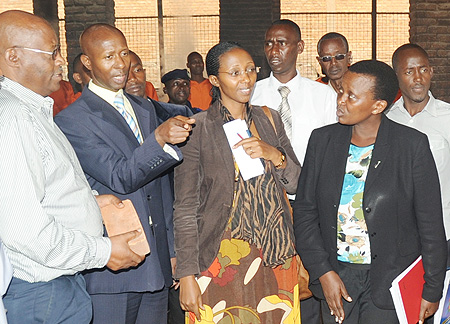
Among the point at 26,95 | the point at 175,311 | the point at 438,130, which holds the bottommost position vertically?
the point at 175,311

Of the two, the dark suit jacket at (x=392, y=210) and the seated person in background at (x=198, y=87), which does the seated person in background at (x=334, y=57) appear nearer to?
the dark suit jacket at (x=392, y=210)

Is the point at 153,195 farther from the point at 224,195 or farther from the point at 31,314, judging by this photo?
the point at 31,314

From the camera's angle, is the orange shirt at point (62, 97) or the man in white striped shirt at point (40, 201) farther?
the orange shirt at point (62, 97)

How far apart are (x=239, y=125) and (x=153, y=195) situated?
0.52 m

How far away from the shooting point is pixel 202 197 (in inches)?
114

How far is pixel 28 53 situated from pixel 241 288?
142cm

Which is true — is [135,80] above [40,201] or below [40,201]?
above

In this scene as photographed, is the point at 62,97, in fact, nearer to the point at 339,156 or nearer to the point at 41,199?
the point at 339,156

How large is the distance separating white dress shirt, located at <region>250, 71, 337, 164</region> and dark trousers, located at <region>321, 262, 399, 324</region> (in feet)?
3.60

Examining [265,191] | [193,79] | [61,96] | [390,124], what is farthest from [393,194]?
[193,79]

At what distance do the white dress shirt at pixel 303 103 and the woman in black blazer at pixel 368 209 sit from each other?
86cm

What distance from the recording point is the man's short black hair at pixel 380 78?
2.80 meters

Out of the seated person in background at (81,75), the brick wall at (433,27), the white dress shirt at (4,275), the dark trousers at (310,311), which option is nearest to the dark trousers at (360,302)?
the dark trousers at (310,311)

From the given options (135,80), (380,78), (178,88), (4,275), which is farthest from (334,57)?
(4,275)
